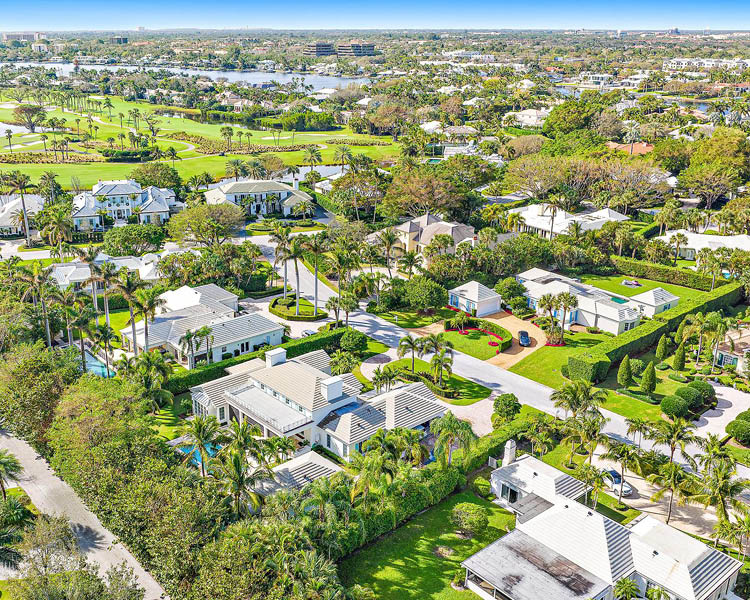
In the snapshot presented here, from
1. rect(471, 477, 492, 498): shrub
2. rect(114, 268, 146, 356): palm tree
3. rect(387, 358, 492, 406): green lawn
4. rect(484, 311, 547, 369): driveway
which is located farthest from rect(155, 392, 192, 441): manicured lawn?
rect(484, 311, 547, 369): driveway

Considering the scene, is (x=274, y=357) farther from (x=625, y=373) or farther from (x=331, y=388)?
(x=625, y=373)

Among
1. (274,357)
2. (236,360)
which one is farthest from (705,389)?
(236,360)

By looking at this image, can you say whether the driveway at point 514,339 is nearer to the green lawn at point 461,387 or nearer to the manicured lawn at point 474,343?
the manicured lawn at point 474,343

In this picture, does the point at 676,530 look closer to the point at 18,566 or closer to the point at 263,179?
the point at 18,566

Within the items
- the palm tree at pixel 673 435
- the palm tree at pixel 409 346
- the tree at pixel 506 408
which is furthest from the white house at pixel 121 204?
the palm tree at pixel 673 435

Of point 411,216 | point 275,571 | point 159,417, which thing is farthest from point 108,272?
point 411,216
